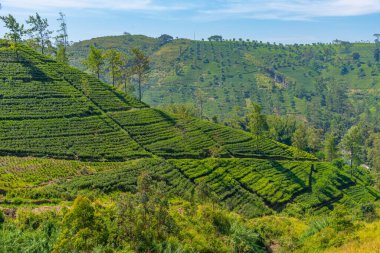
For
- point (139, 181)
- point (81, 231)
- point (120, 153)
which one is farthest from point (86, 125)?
point (81, 231)

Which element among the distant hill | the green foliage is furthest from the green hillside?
the distant hill

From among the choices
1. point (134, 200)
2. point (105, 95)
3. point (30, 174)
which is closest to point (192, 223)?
point (134, 200)

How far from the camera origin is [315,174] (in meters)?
92.9

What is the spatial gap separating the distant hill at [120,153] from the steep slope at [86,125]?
0.78ft

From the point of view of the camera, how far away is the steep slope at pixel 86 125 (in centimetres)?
7494

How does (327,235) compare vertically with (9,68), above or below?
below

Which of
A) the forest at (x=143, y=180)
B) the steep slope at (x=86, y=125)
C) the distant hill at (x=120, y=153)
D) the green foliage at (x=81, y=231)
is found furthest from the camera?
the steep slope at (x=86, y=125)

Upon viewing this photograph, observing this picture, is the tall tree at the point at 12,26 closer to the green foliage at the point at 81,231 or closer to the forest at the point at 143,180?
the forest at the point at 143,180

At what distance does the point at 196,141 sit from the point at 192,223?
158ft

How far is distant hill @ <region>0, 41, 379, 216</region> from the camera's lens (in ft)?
208

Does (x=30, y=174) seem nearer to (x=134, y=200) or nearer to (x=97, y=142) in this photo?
(x=97, y=142)

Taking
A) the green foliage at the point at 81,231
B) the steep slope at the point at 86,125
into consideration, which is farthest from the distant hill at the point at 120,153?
the green foliage at the point at 81,231

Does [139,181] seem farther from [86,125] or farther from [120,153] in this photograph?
[86,125]

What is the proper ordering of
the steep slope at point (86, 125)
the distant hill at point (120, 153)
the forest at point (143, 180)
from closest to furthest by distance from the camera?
the forest at point (143, 180) → the distant hill at point (120, 153) → the steep slope at point (86, 125)
